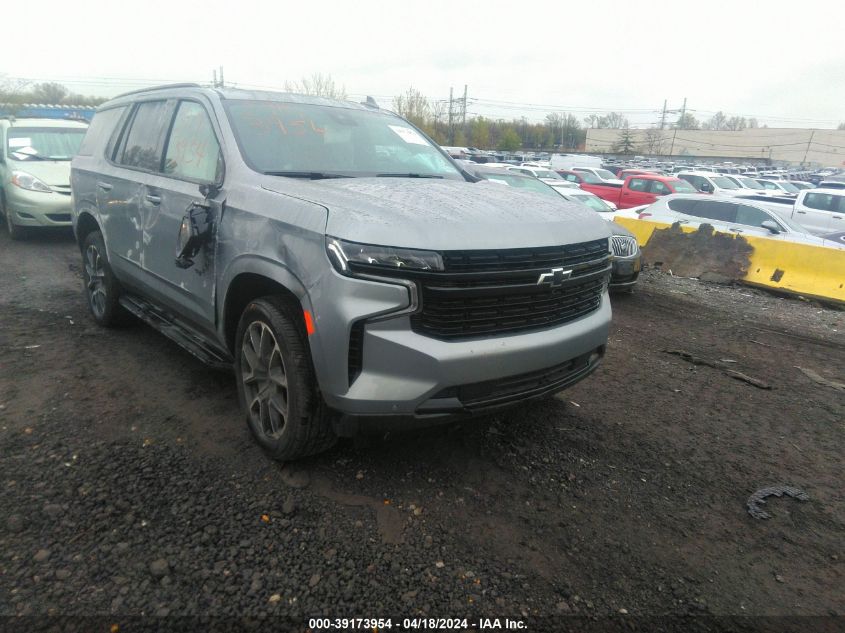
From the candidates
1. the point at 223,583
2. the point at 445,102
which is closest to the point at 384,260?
the point at 223,583

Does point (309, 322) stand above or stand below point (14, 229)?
above

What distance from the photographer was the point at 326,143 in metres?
3.64

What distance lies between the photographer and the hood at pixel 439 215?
8.04ft

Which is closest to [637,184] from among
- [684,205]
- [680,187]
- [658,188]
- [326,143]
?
[658,188]

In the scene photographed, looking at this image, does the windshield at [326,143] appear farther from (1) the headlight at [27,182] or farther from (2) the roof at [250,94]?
(1) the headlight at [27,182]

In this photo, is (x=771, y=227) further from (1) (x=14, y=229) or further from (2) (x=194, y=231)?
(1) (x=14, y=229)

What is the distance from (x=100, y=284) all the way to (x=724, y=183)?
22102mm

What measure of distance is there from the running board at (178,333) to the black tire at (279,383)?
351 mm

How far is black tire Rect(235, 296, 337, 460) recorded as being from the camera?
2.71 meters

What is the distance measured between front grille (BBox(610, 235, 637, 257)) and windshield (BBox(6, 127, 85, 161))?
27.4 ft

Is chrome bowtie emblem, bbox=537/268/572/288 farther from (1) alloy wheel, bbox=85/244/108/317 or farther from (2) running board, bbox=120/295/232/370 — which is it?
(1) alloy wheel, bbox=85/244/108/317

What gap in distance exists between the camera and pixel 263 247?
2.82 m

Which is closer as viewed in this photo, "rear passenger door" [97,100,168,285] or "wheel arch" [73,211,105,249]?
"rear passenger door" [97,100,168,285]

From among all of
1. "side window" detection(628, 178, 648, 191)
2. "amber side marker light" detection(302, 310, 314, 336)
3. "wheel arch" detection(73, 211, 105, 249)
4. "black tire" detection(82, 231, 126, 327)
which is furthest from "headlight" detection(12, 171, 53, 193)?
"side window" detection(628, 178, 648, 191)
